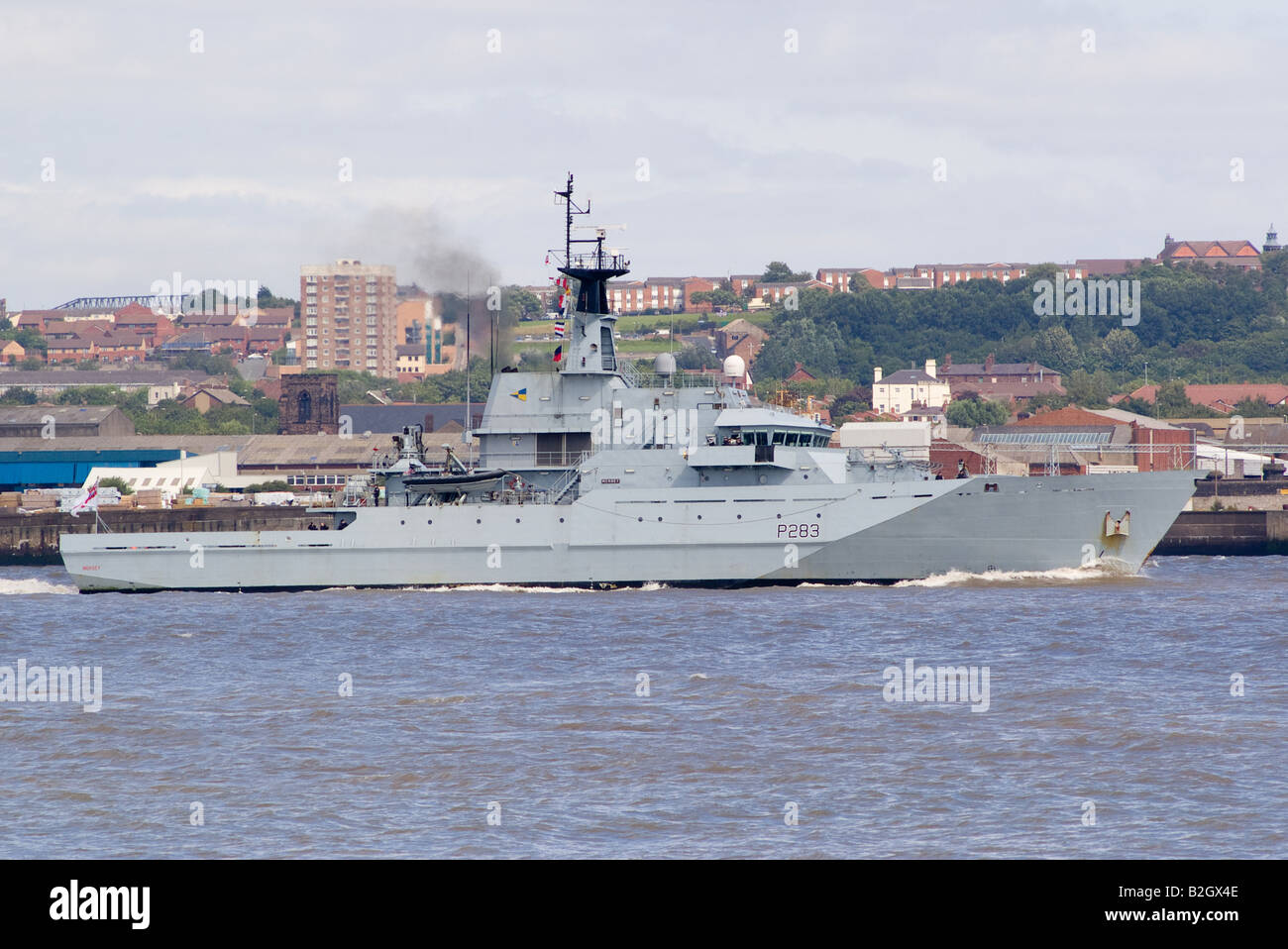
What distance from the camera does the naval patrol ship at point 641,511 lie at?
108 ft

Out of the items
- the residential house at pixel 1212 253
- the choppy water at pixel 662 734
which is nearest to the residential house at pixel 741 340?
the residential house at pixel 1212 253

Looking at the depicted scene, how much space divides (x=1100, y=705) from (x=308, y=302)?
474 feet

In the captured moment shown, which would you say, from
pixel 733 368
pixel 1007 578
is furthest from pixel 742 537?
pixel 733 368

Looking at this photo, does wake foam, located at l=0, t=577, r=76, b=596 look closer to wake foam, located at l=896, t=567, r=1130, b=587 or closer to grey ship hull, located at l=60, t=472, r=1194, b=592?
grey ship hull, located at l=60, t=472, r=1194, b=592

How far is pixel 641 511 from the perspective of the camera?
33.6m

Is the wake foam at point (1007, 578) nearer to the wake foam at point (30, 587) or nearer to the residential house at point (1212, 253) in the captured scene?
the wake foam at point (30, 587)

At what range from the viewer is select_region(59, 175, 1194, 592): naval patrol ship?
3291 cm

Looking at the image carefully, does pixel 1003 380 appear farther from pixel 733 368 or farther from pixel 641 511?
pixel 641 511

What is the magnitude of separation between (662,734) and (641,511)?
53.8 feet

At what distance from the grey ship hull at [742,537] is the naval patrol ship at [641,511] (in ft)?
0.14

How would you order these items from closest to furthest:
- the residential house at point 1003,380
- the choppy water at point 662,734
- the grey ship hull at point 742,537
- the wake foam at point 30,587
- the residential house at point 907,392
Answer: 1. the choppy water at point 662,734
2. the grey ship hull at point 742,537
3. the wake foam at point 30,587
4. the residential house at point 907,392
5. the residential house at point 1003,380

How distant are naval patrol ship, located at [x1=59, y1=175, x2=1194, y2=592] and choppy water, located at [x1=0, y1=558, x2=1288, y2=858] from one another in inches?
127

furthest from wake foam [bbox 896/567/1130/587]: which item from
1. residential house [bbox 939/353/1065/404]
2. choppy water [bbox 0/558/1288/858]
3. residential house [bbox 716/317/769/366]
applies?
residential house [bbox 716/317/769/366]
